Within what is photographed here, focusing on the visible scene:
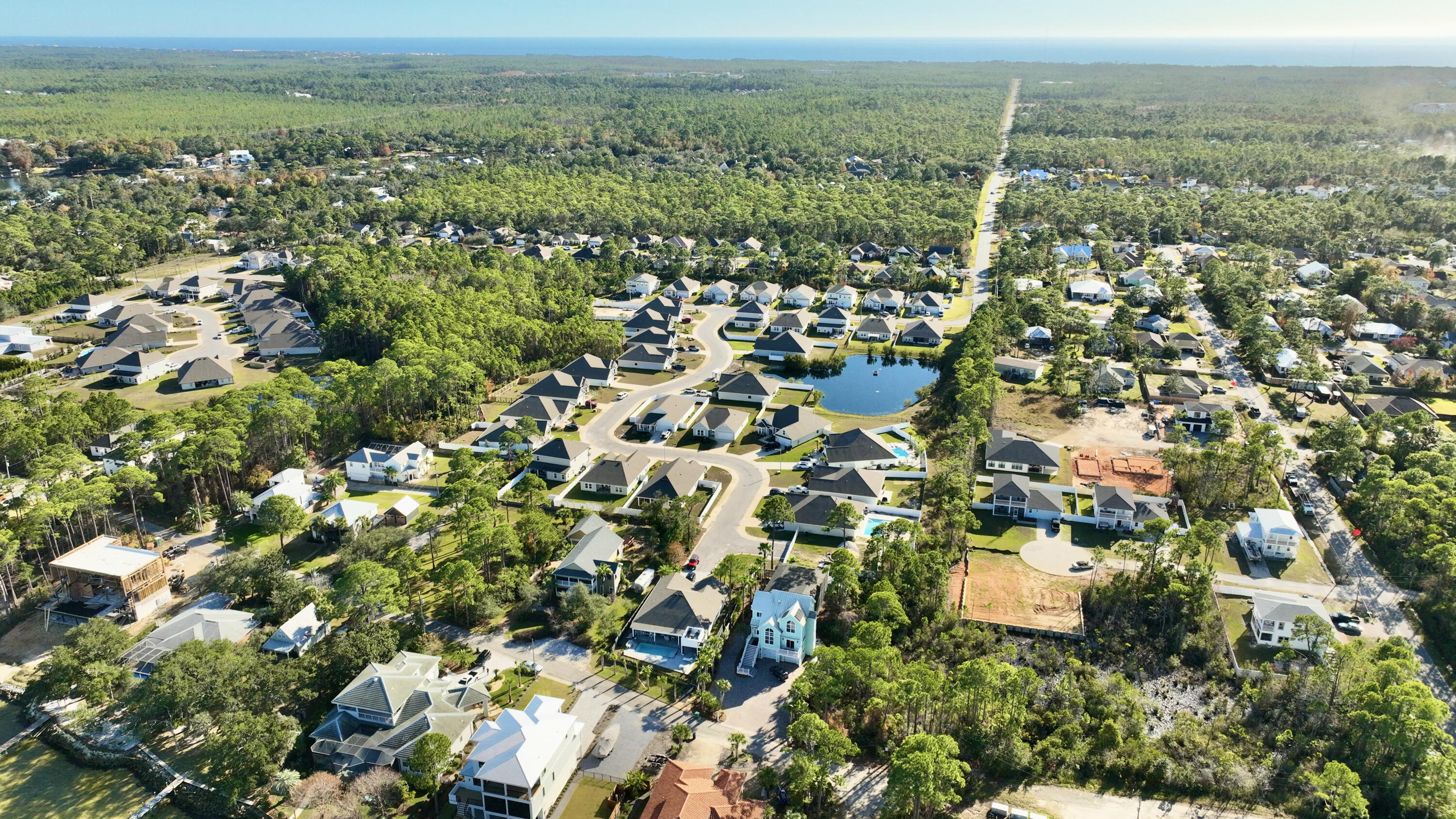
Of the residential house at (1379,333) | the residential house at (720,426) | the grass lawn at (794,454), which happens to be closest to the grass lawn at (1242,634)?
the grass lawn at (794,454)

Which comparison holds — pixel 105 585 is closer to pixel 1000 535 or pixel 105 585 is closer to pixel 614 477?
pixel 614 477

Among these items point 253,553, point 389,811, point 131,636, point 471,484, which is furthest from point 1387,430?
point 131,636

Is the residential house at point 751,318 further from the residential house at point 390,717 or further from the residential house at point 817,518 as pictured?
the residential house at point 390,717

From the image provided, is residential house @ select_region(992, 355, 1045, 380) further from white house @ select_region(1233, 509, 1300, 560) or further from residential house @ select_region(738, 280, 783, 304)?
residential house @ select_region(738, 280, 783, 304)

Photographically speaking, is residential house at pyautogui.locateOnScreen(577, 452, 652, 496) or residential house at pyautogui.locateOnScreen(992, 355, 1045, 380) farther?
residential house at pyautogui.locateOnScreen(992, 355, 1045, 380)

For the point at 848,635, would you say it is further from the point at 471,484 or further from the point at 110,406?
the point at 110,406

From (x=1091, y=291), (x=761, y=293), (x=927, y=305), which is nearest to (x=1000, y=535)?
(x=927, y=305)

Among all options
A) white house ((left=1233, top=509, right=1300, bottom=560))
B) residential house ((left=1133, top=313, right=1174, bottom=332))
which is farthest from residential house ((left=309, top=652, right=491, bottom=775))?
residential house ((left=1133, top=313, right=1174, bottom=332))
